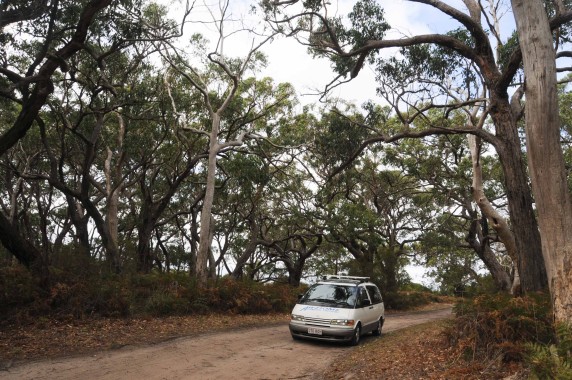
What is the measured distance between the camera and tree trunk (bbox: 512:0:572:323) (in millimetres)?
6902

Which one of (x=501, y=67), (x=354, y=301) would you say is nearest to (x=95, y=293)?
(x=354, y=301)

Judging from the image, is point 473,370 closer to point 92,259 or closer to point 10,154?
point 92,259

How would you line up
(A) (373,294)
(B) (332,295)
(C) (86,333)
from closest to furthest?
(C) (86,333)
(B) (332,295)
(A) (373,294)

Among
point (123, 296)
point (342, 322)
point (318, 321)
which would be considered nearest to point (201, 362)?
point (318, 321)

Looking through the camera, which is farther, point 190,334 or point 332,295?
point 332,295

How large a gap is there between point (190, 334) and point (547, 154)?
9.64m

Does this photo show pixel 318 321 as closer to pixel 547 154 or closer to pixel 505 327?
pixel 505 327

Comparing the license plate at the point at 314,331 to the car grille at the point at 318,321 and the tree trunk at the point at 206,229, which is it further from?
the tree trunk at the point at 206,229

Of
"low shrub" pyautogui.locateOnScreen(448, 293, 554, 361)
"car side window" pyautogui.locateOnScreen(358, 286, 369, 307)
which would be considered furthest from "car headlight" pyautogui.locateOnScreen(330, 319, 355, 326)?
"low shrub" pyautogui.locateOnScreen(448, 293, 554, 361)

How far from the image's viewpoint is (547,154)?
7102 mm

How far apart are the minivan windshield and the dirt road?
1128 millimetres

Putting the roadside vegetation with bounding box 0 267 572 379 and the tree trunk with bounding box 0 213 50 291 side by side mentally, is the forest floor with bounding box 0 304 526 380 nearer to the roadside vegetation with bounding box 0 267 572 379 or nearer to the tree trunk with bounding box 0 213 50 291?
the roadside vegetation with bounding box 0 267 572 379

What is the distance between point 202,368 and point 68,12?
10.2m

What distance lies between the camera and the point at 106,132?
2270 centimetres
